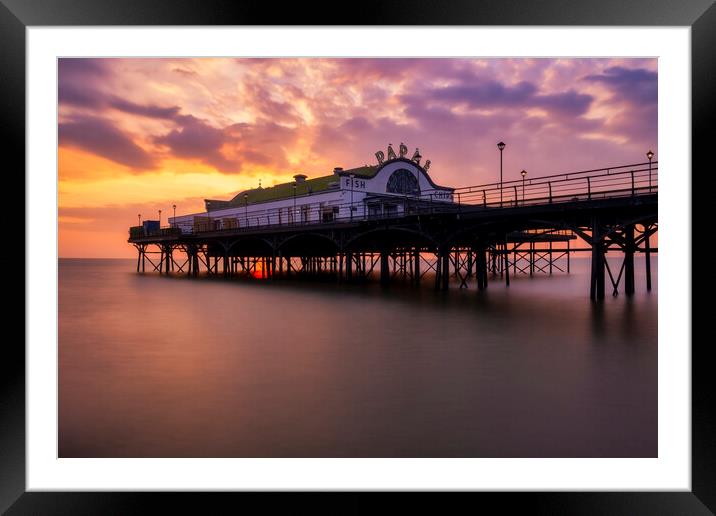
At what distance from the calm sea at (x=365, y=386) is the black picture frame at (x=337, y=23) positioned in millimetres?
1566

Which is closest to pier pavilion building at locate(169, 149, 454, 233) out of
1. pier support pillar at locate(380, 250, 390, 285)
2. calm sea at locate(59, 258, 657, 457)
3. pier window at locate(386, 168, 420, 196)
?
pier window at locate(386, 168, 420, 196)

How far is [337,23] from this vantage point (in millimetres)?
4500

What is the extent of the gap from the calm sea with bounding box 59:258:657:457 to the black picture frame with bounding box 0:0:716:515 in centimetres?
157

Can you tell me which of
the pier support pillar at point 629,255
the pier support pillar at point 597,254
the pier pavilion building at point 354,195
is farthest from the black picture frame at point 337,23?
the pier pavilion building at point 354,195

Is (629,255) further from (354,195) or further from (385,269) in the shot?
(354,195)

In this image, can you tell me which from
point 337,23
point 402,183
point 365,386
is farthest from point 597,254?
point 402,183

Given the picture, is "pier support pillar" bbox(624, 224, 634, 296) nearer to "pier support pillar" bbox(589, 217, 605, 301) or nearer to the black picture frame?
"pier support pillar" bbox(589, 217, 605, 301)

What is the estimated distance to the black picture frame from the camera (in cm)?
441

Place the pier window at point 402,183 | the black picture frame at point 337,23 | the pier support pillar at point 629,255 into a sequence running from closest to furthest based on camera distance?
the black picture frame at point 337,23 → the pier support pillar at point 629,255 → the pier window at point 402,183

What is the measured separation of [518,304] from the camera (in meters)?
23.0

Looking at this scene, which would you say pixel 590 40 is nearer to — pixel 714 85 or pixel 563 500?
pixel 714 85

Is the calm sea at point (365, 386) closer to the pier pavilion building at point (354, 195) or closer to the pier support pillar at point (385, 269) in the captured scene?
the pier support pillar at point (385, 269)

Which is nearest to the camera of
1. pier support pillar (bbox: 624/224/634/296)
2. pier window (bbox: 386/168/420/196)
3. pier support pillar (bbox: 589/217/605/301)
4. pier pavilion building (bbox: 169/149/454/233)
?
pier support pillar (bbox: 589/217/605/301)

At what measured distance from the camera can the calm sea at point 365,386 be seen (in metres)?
6.34
